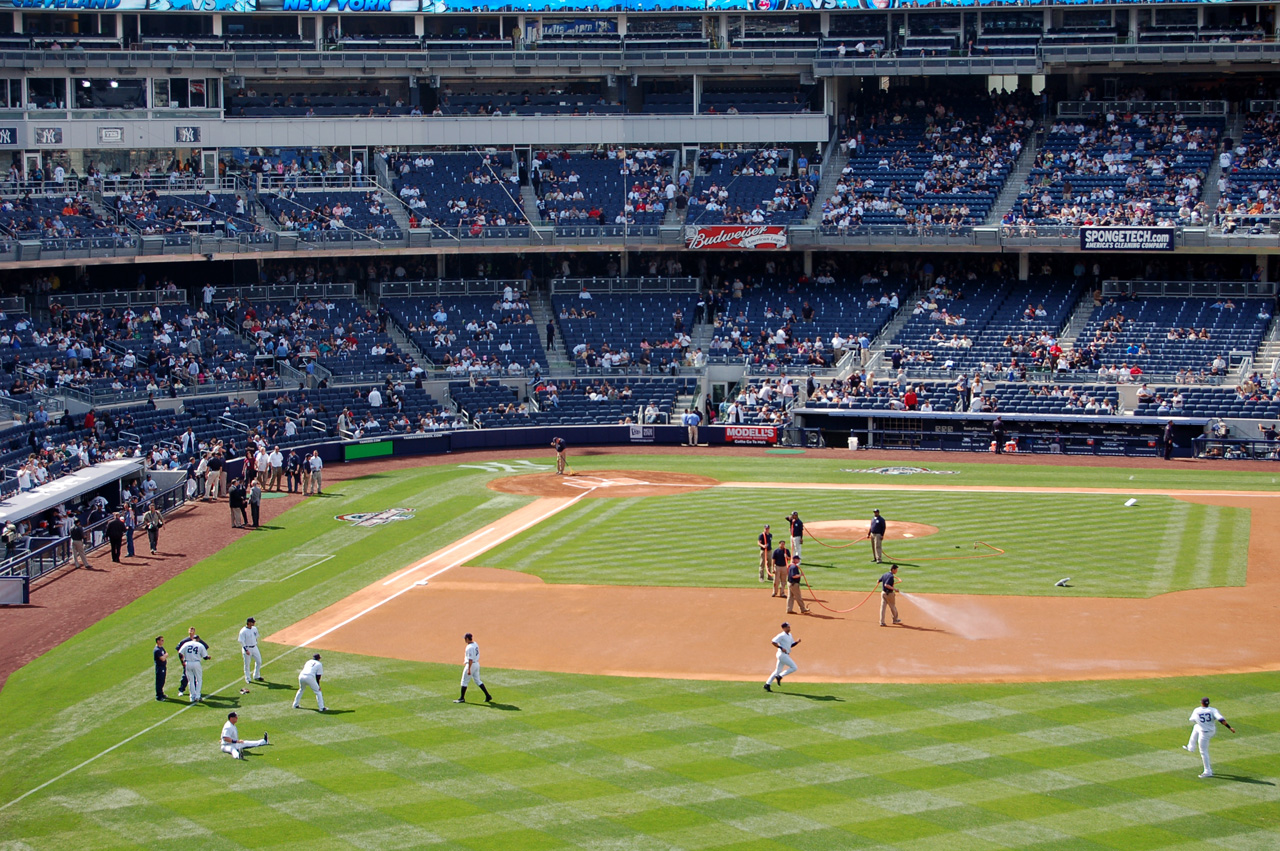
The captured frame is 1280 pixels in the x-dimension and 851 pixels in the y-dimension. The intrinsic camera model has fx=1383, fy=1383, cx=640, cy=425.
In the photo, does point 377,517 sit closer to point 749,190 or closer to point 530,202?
point 530,202

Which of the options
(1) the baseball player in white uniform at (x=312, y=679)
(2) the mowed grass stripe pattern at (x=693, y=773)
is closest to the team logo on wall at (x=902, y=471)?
(2) the mowed grass stripe pattern at (x=693, y=773)

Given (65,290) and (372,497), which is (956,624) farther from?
(65,290)

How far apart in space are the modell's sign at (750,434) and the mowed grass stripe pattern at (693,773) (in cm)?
2996

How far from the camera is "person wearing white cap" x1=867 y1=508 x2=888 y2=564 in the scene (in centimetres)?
3356

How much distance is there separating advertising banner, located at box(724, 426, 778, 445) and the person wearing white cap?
65.8 ft

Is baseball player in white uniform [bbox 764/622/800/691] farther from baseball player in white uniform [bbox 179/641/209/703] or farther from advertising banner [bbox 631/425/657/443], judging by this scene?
advertising banner [bbox 631/425/657/443]

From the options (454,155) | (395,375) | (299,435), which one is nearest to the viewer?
(299,435)

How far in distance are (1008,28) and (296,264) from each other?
3522 centimetres

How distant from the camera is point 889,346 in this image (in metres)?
58.4

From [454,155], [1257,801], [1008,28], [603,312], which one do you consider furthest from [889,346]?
[1257,801]

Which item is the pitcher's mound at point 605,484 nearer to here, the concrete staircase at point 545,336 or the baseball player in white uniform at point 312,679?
the concrete staircase at point 545,336

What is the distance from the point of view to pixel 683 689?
24.9 metres

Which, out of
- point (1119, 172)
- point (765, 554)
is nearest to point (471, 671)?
point (765, 554)

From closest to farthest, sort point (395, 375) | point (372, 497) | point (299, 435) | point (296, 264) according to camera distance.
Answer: point (372, 497)
point (299, 435)
point (395, 375)
point (296, 264)
